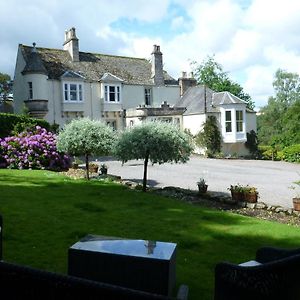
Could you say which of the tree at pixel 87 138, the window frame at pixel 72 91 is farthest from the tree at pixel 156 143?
the window frame at pixel 72 91

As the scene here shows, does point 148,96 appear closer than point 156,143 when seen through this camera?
No

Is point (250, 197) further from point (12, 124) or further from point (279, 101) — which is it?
point (279, 101)

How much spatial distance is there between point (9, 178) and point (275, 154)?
26.9m

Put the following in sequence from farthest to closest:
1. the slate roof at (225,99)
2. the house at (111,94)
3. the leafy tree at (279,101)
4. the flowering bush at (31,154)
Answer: the leafy tree at (279,101), the slate roof at (225,99), the house at (111,94), the flowering bush at (31,154)

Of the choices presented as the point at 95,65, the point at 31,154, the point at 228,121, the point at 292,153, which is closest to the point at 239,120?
the point at 228,121

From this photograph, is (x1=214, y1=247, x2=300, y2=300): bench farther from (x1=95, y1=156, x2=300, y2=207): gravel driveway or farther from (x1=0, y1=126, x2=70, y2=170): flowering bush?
(x1=0, y1=126, x2=70, y2=170): flowering bush

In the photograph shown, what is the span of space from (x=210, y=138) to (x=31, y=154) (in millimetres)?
19835

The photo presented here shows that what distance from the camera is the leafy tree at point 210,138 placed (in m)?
37.0

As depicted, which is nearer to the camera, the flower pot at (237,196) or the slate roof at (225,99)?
the flower pot at (237,196)

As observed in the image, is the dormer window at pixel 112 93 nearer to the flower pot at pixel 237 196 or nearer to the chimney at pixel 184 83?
the chimney at pixel 184 83

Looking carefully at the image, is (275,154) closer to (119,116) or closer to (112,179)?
(119,116)

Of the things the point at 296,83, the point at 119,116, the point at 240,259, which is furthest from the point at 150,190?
the point at 296,83

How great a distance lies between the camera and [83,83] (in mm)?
37562

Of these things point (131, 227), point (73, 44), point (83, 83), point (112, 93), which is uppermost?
point (73, 44)
